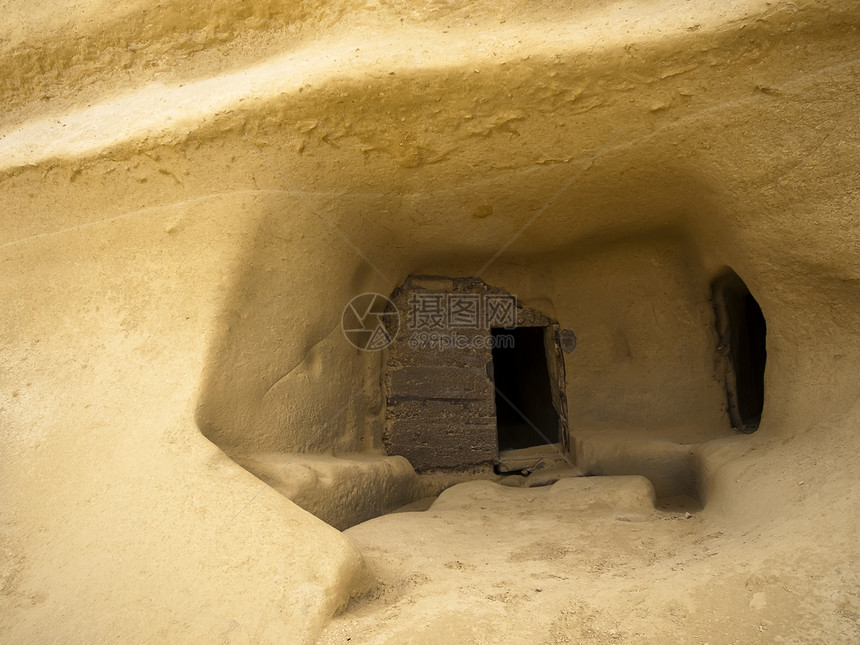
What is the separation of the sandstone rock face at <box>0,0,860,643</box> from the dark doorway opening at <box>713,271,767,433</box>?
39 cm

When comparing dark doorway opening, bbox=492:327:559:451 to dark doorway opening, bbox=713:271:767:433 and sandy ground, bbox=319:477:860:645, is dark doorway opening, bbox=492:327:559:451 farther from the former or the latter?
sandy ground, bbox=319:477:860:645

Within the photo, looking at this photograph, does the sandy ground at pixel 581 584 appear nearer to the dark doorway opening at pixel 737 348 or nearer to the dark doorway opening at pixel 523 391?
the dark doorway opening at pixel 737 348

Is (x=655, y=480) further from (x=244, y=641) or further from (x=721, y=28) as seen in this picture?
(x=244, y=641)

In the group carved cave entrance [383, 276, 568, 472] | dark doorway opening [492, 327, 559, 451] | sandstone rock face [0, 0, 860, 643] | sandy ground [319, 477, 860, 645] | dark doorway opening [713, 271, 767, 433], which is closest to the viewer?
sandy ground [319, 477, 860, 645]

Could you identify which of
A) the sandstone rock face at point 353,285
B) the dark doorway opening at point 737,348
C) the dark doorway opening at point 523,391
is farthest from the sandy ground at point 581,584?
the dark doorway opening at point 523,391

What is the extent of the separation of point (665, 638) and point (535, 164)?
1.95 metres

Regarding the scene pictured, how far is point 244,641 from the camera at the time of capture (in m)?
1.64

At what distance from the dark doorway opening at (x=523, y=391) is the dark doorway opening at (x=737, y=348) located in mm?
1219

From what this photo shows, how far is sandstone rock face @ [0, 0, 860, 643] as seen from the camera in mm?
1783

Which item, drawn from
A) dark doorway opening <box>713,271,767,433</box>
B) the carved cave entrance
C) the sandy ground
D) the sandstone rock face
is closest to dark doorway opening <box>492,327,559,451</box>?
the carved cave entrance

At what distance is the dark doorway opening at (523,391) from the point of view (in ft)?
16.0

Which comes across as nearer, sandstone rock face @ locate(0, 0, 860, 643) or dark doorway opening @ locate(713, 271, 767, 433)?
sandstone rock face @ locate(0, 0, 860, 643)

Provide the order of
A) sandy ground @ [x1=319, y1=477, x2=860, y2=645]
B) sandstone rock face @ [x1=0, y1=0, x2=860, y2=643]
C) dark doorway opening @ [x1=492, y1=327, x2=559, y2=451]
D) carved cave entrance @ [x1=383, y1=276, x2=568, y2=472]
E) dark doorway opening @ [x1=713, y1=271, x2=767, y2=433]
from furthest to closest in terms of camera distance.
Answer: dark doorway opening @ [x1=492, y1=327, x2=559, y2=451] < carved cave entrance @ [x1=383, y1=276, x2=568, y2=472] < dark doorway opening @ [x1=713, y1=271, x2=767, y2=433] < sandstone rock face @ [x1=0, y1=0, x2=860, y2=643] < sandy ground @ [x1=319, y1=477, x2=860, y2=645]

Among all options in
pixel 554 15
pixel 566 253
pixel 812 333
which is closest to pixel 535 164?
pixel 554 15
